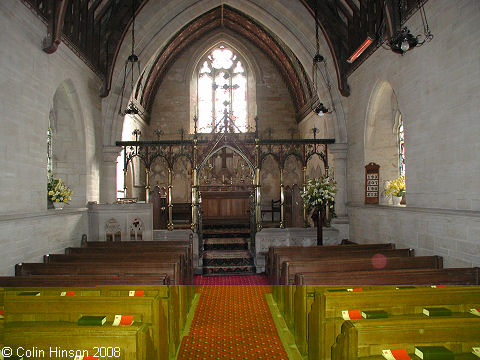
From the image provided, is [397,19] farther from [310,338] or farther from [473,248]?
[310,338]

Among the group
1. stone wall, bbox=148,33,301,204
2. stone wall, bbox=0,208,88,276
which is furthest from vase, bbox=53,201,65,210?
stone wall, bbox=148,33,301,204

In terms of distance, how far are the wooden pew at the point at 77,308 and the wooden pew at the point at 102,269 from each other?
140 cm

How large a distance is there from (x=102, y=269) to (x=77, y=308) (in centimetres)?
180

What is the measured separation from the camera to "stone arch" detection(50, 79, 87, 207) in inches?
315

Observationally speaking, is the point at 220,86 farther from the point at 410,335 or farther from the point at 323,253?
the point at 410,335

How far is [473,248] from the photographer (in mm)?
4723

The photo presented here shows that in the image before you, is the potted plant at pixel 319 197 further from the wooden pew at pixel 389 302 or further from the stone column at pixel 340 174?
the wooden pew at pixel 389 302

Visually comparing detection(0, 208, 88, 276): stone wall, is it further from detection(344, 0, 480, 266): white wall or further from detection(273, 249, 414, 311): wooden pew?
detection(344, 0, 480, 266): white wall

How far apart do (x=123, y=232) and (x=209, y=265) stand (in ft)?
6.41

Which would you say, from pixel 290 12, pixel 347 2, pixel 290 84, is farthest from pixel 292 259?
pixel 290 84

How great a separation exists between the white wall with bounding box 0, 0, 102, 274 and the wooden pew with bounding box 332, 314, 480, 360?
4493 millimetres

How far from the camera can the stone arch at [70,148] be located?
8.00m

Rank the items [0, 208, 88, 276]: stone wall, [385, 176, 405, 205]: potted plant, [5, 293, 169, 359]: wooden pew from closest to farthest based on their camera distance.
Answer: [5, 293, 169, 359]: wooden pew → [0, 208, 88, 276]: stone wall → [385, 176, 405, 205]: potted plant

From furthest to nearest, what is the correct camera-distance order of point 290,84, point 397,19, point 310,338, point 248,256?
point 290,84 → point 248,256 → point 397,19 → point 310,338
